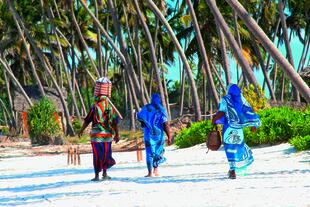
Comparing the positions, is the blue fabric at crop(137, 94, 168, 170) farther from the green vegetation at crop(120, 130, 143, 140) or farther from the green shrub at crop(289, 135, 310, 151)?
the green vegetation at crop(120, 130, 143, 140)

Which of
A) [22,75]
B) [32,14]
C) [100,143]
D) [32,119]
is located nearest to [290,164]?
[100,143]

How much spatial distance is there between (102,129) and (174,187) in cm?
209

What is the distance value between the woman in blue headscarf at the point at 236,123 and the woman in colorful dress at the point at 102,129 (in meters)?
1.81

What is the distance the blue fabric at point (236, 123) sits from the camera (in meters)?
10.2

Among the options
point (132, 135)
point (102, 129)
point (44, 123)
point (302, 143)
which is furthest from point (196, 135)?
point (102, 129)

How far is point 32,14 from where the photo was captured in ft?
153

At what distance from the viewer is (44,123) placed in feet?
90.1

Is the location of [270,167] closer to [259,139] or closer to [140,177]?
[140,177]

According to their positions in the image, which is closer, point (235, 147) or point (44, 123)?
point (235, 147)

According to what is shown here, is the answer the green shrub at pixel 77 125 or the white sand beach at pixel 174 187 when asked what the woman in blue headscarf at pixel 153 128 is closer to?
the white sand beach at pixel 174 187

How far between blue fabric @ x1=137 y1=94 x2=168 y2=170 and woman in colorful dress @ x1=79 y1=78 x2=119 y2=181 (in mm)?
673

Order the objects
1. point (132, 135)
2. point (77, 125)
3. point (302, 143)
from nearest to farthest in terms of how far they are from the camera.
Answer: point (302, 143) → point (132, 135) → point (77, 125)

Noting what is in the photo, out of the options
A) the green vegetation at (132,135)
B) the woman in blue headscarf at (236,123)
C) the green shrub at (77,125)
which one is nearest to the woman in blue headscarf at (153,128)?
the woman in blue headscarf at (236,123)

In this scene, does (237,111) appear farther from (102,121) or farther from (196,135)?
(196,135)
